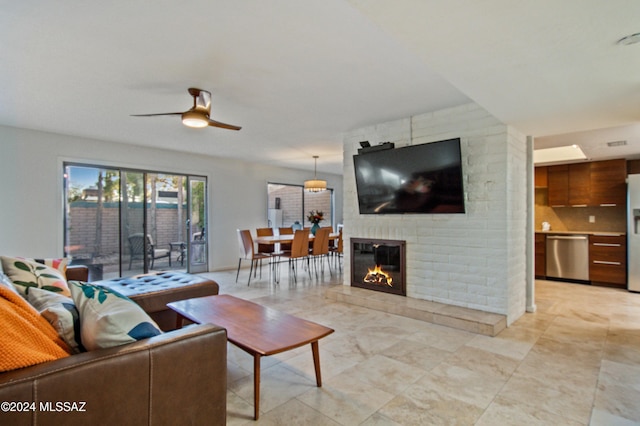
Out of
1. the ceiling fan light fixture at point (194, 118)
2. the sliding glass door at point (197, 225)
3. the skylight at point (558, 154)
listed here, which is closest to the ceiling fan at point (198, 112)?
the ceiling fan light fixture at point (194, 118)

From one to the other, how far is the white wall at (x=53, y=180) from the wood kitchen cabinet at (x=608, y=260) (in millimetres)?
6573

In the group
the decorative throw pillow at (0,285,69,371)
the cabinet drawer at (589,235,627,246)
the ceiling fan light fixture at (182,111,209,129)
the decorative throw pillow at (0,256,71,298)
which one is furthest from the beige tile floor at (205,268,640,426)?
the ceiling fan light fixture at (182,111,209,129)

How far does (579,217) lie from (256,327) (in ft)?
21.0

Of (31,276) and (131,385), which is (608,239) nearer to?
(131,385)

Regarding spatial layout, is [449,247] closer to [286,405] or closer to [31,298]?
[286,405]

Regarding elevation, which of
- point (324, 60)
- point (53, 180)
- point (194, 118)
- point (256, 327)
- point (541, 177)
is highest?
point (324, 60)

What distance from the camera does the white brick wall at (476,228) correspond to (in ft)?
11.0

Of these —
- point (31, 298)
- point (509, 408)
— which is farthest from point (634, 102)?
point (31, 298)

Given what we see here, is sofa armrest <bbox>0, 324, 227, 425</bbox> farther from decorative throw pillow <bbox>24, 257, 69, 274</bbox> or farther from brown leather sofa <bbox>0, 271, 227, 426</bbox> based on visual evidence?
decorative throw pillow <bbox>24, 257, 69, 274</bbox>

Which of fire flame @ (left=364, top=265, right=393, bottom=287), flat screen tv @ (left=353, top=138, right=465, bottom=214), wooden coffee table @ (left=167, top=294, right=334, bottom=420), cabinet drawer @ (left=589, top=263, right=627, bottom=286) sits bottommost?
cabinet drawer @ (left=589, top=263, right=627, bottom=286)

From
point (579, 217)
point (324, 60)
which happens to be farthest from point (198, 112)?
point (579, 217)

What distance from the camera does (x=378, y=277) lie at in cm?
437

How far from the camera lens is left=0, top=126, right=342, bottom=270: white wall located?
4.42 m

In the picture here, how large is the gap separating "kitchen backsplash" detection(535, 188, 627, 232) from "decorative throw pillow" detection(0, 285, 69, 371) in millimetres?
7127
